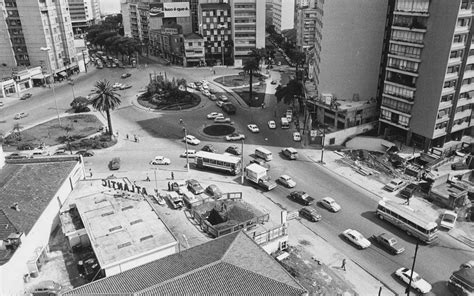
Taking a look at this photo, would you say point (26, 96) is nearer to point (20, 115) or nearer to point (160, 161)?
point (20, 115)

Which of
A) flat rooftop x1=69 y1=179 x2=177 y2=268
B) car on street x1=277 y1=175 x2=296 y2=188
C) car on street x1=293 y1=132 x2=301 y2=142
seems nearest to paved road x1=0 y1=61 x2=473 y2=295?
car on street x1=277 y1=175 x2=296 y2=188

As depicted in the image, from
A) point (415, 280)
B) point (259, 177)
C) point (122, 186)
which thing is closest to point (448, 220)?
point (415, 280)

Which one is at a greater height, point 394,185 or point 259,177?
point 259,177

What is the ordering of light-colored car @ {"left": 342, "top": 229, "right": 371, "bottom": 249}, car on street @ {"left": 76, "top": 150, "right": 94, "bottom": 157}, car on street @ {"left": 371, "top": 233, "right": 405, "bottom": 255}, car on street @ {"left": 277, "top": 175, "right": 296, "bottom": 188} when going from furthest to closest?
car on street @ {"left": 76, "top": 150, "right": 94, "bottom": 157} < car on street @ {"left": 277, "top": 175, "right": 296, "bottom": 188} < light-colored car @ {"left": 342, "top": 229, "right": 371, "bottom": 249} < car on street @ {"left": 371, "top": 233, "right": 405, "bottom": 255}

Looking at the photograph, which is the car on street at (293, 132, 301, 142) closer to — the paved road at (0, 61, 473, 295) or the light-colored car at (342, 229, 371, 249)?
the paved road at (0, 61, 473, 295)

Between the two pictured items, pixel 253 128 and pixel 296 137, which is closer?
pixel 296 137

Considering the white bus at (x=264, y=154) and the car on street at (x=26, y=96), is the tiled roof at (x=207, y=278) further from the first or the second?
the car on street at (x=26, y=96)
